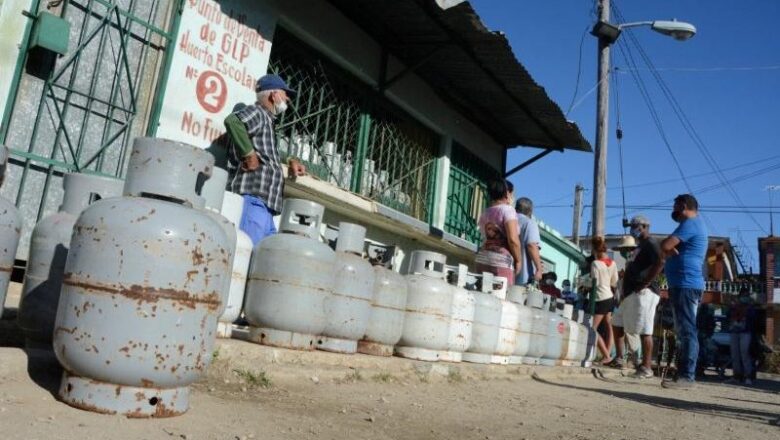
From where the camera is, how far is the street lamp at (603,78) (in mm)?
11453

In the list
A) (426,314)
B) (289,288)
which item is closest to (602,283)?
(426,314)

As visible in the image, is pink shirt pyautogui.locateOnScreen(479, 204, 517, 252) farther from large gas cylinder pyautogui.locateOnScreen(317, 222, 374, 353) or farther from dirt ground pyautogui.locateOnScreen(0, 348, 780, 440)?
large gas cylinder pyautogui.locateOnScreen(317, 222, 374, 353)

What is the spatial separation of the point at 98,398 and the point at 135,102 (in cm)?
358

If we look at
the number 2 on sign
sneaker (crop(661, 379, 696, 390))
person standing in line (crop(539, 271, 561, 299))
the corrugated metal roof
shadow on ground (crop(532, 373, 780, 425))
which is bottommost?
shadow on ground (crop(532, 373, 780, 425))

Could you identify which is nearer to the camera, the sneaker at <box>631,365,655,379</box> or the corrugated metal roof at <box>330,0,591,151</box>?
the corrugated metal roof at <box>330,0,591,151</box>

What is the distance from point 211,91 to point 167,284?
380 centimetres

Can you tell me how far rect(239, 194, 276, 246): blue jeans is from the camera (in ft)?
14.2

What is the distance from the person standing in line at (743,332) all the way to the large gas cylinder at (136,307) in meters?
12.0

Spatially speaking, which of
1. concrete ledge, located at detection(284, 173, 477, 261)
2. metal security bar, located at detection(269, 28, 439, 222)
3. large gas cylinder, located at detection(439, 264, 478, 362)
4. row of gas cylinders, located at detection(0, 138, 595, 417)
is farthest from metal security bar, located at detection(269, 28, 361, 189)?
row of gas cylinders, located at detection(0, 138, 595, 417)

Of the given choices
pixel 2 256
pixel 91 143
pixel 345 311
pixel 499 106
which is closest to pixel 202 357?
pixel 2 256

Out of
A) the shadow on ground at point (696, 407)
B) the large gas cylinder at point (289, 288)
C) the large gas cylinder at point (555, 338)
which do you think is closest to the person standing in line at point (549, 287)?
the large gas cylinder at point (555, 338)

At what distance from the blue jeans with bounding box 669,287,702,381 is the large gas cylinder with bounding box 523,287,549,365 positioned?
53.3 inches

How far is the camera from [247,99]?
19.8 feet

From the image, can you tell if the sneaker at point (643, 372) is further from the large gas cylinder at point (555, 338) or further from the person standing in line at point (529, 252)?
the person standing in line at point (529, 252)
